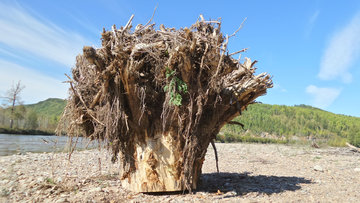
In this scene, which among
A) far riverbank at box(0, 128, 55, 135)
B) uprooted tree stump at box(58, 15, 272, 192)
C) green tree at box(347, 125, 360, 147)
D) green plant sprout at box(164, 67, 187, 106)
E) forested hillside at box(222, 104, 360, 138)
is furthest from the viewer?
forested hillside at box(222, 104, 360, 138)

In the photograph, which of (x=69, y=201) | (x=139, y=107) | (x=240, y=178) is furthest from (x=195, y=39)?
(x=240, y=178)

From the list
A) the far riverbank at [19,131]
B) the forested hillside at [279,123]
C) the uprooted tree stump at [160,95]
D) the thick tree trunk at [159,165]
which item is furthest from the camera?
the forested hillside at [279,123]

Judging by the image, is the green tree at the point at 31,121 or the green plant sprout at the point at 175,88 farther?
the green tree at the point at 31,121

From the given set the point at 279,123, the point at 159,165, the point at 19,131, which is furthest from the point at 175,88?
the point at 279,123

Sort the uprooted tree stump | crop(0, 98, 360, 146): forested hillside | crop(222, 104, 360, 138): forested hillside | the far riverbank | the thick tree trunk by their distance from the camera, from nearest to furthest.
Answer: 1. the uprooted tree stump
2. the thick tree trunk
3. the far riverbank
4. crop(0, 98, 360, 146): forested hillside
5. crop(222, 104, 360, 138): forested hillside

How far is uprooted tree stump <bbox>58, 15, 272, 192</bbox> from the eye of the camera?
4.56 meters

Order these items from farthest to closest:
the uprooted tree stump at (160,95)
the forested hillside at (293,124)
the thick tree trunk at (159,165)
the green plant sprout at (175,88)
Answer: the forested hillside at (293,124) → the thick tree trunk at (159,165) → the green plant sprout at (175,88) → the uprooted tree stump at (160,95)

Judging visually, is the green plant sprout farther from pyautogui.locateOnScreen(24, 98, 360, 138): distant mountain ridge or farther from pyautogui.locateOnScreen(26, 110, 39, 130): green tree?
pyautogui.locateOnScreen(26, 110, 39, 130): green tree

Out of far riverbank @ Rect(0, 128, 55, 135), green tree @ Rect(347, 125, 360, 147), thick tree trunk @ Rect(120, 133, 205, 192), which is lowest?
far riverbank @ Rect(0, 128, 55, 135)

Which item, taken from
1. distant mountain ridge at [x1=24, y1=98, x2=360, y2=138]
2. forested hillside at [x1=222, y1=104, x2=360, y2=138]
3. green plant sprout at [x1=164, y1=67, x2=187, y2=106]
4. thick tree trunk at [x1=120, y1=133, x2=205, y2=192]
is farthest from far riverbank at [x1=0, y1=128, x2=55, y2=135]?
green plant sprout at [x1=164, y1=67, x2=187, y2=106]

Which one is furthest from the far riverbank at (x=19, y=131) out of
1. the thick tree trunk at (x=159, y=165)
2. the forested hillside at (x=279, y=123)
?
the thick tree trunk at (x=159, y=165)

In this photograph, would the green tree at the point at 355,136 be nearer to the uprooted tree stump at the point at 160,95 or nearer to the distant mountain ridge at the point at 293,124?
the distant mountain ridge at the point at 293,124

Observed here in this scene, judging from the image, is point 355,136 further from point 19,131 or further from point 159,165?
point 19,131

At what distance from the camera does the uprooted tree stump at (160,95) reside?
4.56m
